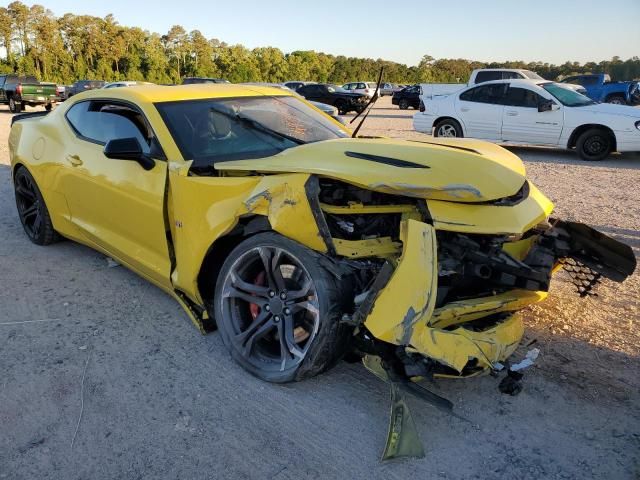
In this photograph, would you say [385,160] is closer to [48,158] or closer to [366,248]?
[366,248]

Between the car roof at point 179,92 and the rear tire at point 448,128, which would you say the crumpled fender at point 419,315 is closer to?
the car roof at point 179,92

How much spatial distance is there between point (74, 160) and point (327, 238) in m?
2.50

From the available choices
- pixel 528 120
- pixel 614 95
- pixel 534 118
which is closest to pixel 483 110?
pixel 528 120

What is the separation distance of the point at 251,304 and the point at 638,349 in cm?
232

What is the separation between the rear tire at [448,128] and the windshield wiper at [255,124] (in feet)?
28.7

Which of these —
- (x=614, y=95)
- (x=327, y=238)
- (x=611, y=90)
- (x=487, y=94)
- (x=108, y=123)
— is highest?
(x=611, y=90)

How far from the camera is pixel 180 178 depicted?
3.09 metres

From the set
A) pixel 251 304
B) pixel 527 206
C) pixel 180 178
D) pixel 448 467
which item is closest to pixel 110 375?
pixel 251 304

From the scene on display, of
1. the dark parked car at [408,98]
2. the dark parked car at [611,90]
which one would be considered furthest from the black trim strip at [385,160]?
the dark parked car at [408,98]

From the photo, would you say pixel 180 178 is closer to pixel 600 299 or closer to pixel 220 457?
pixel 220 457

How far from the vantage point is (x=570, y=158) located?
1084 centimetres

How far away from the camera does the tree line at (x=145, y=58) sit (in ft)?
142

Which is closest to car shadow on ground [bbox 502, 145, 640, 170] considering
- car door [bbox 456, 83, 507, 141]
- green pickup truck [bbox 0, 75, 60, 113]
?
car door [bbox 456, 83, 507, 141]

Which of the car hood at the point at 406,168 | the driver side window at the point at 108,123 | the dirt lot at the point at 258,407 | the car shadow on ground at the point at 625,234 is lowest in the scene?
the dirt lot at the point at 258,407
